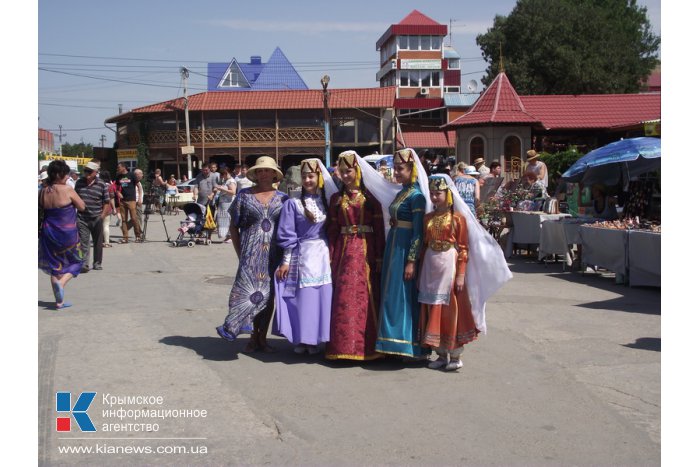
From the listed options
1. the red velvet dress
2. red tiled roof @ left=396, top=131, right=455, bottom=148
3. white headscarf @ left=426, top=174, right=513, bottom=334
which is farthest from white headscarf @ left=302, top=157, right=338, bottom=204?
red tiled roof @ left=396, top=131, right=455, bottom=148

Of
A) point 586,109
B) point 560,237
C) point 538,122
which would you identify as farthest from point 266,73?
point 560,237

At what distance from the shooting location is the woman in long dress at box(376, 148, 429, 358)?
680cm

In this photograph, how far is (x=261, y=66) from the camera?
187 ft

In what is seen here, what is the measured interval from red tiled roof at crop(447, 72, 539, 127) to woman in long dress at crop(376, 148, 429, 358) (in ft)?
72.1

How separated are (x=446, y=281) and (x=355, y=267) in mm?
822

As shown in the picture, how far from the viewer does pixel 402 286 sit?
686cm

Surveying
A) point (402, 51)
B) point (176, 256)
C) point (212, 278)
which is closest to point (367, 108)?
point (402, 51)

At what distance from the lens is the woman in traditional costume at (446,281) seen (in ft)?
22.1

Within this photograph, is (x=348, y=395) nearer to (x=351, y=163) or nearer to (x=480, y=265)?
(x=480, y=265)

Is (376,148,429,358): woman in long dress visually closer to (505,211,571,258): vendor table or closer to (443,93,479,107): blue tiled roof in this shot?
(505,211,571,258): vendor table

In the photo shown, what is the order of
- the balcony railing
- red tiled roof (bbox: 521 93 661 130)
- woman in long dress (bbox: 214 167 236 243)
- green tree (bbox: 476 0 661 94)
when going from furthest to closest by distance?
the balcony railing → green tree (bbox: 476 0 661 94) → red tiled roof (bbox: 521 93 661 130) → woman in long dress (bbox: 214 167 236 243)

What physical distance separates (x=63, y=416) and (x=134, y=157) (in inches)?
1809

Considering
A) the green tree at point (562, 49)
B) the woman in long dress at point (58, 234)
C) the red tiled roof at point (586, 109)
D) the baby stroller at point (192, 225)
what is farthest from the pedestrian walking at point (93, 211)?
the green tree at point (562, 49)

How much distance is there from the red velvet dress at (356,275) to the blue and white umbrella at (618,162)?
665cm
